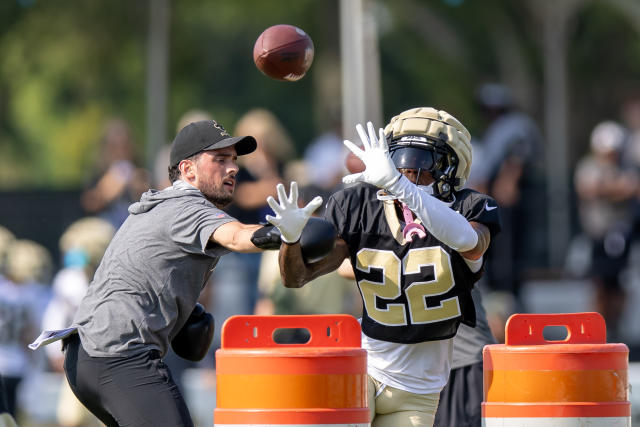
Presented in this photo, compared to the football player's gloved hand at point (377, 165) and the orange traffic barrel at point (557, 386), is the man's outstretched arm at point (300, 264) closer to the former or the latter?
the football player's gloved hand at point (377, 165)

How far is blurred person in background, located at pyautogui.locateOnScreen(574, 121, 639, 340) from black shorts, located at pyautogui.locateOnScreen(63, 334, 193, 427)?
6388 millimetres

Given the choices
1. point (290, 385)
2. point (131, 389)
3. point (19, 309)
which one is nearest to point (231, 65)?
point (19, 309)

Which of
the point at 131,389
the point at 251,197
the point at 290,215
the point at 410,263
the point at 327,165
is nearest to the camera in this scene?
the point at 290,215

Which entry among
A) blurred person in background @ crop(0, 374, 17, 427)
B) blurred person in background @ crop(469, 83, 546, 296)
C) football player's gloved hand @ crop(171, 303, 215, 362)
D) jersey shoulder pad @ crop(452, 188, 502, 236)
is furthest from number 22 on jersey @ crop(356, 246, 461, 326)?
blurred person in background @ crop(469, 83, 546, 296)

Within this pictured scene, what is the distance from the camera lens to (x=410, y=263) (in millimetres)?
5469

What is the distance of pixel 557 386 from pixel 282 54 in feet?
7.12

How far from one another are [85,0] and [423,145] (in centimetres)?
2160

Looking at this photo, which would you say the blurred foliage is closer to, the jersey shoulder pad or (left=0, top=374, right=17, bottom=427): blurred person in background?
(left=0, top=374, right=17, bottom=427): blurred person in background

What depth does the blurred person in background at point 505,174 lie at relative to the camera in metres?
10.8

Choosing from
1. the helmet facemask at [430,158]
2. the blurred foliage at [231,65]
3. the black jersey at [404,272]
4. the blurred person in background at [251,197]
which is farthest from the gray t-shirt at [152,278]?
the blurred foliage at [231,65]

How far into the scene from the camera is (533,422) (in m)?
5.35

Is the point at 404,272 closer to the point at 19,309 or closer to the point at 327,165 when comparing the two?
the point at 19,309

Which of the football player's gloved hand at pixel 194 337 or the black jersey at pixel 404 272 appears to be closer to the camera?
the black jersey at pixel 404 272

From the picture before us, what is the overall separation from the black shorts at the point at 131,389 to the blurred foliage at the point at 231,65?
1922cm
